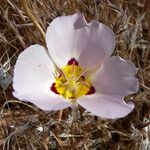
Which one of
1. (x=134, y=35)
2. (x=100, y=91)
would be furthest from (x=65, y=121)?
(x=134, y=35)

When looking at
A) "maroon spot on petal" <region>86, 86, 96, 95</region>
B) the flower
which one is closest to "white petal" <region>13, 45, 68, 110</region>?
the flower

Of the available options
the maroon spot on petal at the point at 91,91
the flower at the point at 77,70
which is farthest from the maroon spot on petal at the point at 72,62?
the maroon spot on petal at the point at 91,91

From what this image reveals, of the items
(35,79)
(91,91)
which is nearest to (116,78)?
(91,91)

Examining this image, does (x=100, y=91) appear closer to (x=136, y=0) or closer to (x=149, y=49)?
(x=149, y=49)

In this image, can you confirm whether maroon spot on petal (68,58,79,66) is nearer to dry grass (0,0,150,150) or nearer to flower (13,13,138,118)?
flower (13,13,138,118)

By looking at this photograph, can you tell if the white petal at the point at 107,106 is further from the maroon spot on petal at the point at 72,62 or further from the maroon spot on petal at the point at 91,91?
the maroon spot on petal at the point at 72,62

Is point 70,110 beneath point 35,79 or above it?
beneath

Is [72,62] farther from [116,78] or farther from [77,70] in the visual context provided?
[116,78]
